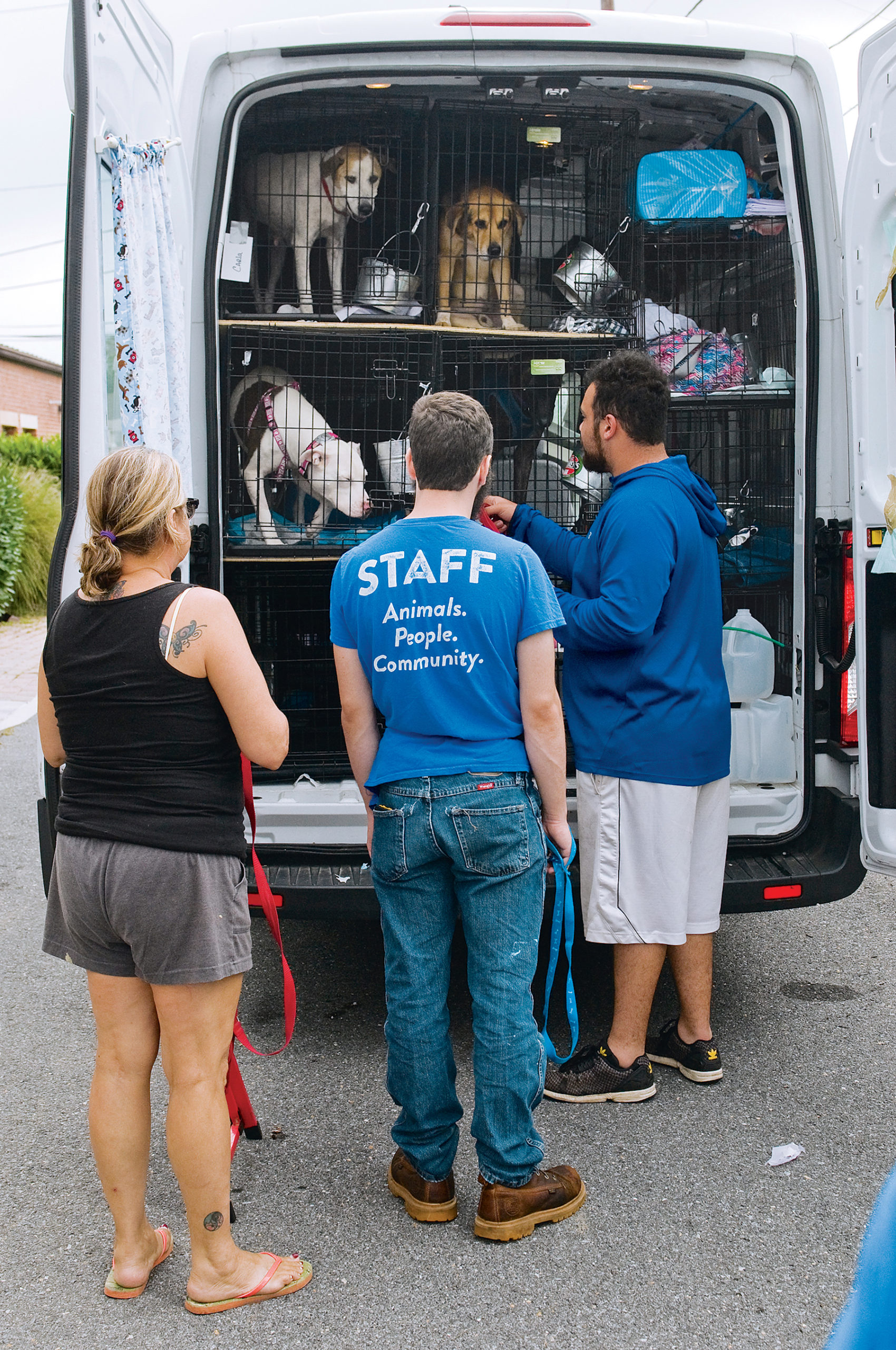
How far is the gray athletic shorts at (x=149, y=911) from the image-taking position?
2.07 m

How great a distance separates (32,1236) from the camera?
97.5 inches

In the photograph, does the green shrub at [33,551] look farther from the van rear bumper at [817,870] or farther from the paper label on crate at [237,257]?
the van rear bumper at [817,870]

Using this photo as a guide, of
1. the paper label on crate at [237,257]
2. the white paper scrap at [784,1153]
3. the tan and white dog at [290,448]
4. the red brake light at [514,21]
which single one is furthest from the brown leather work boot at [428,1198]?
the red brake light at [514,21]

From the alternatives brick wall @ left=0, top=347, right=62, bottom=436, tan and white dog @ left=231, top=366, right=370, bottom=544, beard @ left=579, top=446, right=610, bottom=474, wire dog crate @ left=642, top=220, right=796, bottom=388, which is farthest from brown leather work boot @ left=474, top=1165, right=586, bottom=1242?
brick wall @ left=0, top=347, right=62, bottom=436

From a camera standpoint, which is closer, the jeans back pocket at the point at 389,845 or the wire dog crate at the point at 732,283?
the jeans back pocket at the point at 389,845

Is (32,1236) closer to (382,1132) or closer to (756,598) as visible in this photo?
(382,1132)

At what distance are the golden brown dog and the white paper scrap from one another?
2714 mm

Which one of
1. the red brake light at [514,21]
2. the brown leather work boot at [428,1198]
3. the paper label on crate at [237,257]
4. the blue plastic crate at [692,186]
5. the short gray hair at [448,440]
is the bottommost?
the brown leather work boot at [428,1198]

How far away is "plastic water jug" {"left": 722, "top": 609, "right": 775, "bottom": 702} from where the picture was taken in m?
3.61

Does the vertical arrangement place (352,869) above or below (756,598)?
below

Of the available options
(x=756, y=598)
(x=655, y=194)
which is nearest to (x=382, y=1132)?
(x=756, y=598)

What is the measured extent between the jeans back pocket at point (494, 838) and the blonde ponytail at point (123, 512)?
82 centimetres

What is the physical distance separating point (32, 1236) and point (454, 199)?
135 inches

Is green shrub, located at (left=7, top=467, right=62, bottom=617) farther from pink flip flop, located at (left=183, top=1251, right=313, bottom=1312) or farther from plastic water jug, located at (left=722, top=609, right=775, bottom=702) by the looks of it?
pink flip flop, located at (left=183, top=1251, right=313, bottom=1312)
